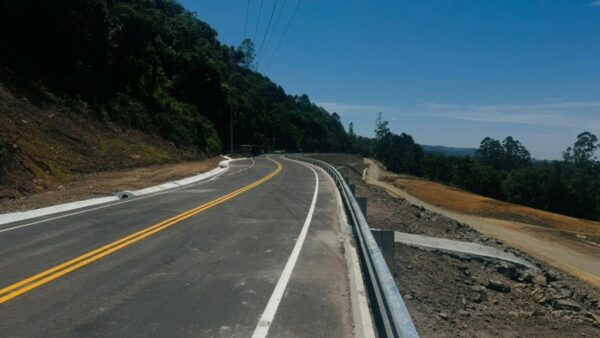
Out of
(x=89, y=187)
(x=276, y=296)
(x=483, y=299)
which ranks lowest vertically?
(x=483, y=299)

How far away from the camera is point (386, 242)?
26.7 feet

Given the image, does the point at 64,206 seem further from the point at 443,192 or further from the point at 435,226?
the point at 443,192

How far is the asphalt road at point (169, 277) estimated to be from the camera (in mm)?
5543

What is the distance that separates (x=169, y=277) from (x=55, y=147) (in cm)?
2306

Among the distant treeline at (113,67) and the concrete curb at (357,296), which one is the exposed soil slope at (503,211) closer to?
the distant treeline at (113,67)

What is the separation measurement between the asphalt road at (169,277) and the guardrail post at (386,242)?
80 cm

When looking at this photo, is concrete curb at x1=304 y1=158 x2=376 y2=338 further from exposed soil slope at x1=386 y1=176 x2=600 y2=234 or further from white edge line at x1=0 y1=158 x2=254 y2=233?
exposed soil slope at x1=386 y1=176 x2=600 y2=234

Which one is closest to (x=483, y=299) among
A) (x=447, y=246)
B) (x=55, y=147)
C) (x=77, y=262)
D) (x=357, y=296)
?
(x=357, y=296)

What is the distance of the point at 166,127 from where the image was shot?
5094cm

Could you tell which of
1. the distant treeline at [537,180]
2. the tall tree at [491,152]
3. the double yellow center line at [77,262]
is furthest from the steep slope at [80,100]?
the tall tree at [491,152]

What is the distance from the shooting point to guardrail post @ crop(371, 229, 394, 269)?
8.08 metres

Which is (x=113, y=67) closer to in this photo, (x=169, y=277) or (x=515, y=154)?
(x=169, y=277)

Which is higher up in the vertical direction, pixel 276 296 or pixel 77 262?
pixel 276 296

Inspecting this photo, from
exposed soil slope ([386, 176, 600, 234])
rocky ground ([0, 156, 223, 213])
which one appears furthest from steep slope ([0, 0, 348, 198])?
exposed soil slope ([386, 176, 600, 234])
